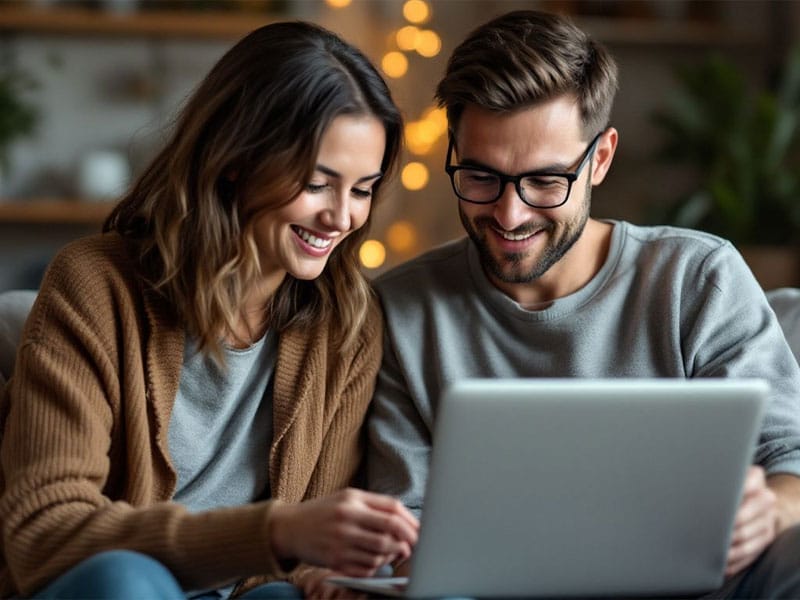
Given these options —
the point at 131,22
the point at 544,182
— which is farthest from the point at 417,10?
the point at 544,182

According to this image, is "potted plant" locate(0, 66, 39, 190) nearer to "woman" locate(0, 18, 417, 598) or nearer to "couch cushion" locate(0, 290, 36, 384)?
"couch cushion" locate(0, 290, 36, 384)

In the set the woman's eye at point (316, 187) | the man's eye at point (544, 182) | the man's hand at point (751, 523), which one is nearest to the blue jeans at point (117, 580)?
the woman's eye at point (316, 187)

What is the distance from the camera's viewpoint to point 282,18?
4.52m

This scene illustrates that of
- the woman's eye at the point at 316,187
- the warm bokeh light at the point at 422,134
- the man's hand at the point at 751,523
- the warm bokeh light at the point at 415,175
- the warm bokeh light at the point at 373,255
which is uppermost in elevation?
the woman's eye at the point at 316,187

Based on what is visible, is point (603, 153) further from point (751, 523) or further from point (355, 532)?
point (355, 532)

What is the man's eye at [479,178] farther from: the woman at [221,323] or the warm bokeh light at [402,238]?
the warm bokeh light at [402,238]

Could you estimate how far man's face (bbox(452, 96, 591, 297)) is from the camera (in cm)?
177

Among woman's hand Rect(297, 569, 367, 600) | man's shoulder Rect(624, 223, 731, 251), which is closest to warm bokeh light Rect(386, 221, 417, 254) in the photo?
man's shoulder Rect(624, 223, 731, 251)

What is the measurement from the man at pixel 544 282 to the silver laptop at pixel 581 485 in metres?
0.41

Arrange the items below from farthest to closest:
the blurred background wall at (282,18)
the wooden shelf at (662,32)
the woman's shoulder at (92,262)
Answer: the wooden shelf at (662,32)
the blurred background wall at (282,18)
the woman's shoulder at (92,262)

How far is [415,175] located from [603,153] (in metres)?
2.80

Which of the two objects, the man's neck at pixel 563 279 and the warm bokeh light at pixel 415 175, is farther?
the warm bokeh light at pixel 415 175

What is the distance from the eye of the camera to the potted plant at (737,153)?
4.12m

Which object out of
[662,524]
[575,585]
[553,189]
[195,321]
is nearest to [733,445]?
[662,524]
